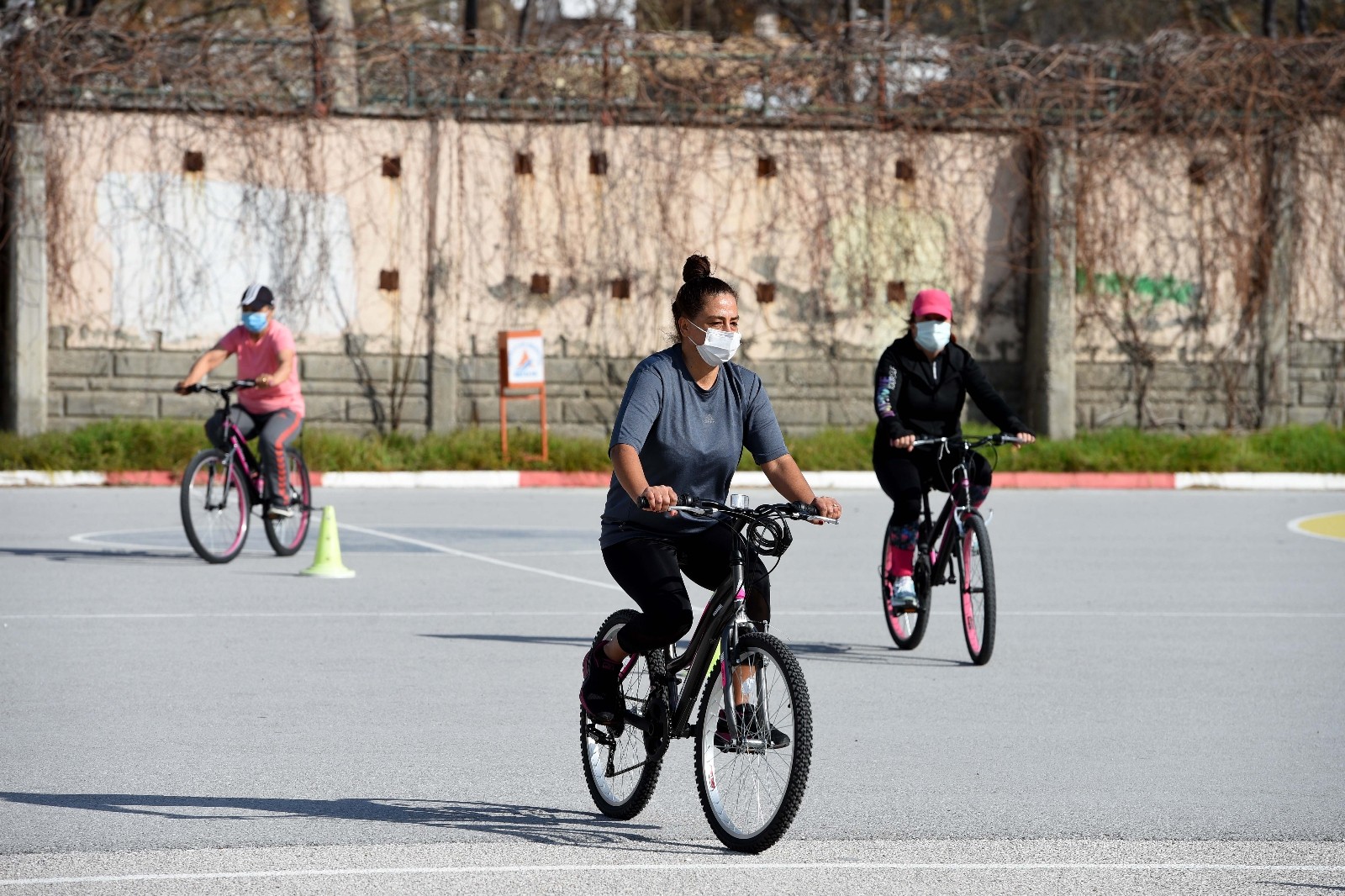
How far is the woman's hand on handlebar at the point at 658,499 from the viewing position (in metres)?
5.46

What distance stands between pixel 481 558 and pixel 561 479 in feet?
22.7

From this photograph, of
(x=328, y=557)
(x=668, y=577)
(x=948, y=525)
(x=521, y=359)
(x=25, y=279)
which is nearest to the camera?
(x=668, y=577)

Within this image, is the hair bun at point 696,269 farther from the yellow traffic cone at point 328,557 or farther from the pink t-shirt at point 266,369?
the pink t-shirt at point 266,369

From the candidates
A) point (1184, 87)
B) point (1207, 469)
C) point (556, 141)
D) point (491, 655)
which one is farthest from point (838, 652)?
point (1184, 87)

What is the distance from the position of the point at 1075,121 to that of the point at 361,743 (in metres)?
18.0

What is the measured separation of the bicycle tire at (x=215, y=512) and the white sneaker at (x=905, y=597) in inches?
216

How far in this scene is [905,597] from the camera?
9.77 m

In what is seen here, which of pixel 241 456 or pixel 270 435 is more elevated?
pixel 270 435

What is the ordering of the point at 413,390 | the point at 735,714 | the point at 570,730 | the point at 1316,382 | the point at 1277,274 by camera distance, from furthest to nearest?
the point at 1316,382 → the point at 1277,274 → the point at 413,390 → the point at 570,730 → the point at 735,714

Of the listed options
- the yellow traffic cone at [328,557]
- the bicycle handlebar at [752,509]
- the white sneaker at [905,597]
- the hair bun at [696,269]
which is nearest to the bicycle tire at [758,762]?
the bicycle handlebar at [752,509]

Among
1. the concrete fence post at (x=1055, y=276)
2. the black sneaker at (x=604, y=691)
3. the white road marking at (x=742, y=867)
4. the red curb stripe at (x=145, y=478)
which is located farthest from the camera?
the concrete fence post at (x=1055, y=276)

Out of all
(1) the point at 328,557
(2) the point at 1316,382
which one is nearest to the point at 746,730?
(1) the point at 328,557

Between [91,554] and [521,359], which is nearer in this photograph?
[91,554]

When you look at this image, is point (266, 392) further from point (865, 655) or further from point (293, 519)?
point (865, 655)
